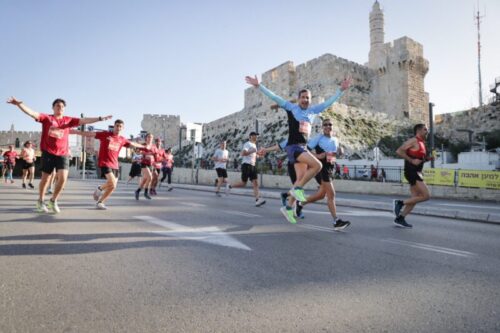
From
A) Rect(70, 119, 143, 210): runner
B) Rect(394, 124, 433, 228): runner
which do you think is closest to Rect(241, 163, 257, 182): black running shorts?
Rect(70, 119, 143, 210): runner

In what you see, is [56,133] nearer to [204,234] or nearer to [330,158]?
[204,234]

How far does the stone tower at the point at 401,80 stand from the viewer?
53.2 metres

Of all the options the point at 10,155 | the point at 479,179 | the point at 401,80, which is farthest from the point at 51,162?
the point at 401,80

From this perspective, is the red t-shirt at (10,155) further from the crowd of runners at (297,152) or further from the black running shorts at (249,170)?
the black running shorts at (249,170)

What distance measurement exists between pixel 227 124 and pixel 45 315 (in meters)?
57.4

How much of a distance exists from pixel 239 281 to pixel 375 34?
Result: 67184 mm

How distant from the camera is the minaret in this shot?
59.4 meters

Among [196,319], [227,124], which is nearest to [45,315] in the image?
[196,319]

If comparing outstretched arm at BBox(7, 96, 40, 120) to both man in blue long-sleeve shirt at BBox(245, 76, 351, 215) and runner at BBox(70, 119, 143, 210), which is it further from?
man in blue long-sleeve shirt at BBox(245, 76, 351, 215)

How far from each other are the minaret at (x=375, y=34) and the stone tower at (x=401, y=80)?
3.04 feet

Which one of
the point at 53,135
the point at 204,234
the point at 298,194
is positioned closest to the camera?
the point at 204,234

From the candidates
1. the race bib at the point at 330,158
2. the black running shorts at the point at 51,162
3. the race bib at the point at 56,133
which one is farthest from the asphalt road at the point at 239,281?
the race bib at the point at 56,133

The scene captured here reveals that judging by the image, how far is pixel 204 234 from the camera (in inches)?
191

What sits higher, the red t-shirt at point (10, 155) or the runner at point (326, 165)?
the red t-shirt at point (10, 155)
